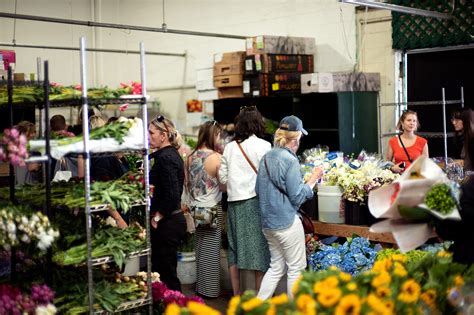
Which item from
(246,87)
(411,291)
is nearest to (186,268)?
(246,87)

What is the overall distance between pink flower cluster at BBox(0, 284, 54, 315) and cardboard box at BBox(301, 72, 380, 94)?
4986 millimetres

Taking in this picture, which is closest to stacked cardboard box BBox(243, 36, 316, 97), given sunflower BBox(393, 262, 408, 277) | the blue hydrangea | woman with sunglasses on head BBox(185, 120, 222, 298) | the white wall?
the white wall

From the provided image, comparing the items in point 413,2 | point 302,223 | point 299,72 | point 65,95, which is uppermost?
point 413,2

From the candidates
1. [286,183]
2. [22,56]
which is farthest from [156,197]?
[22,56]

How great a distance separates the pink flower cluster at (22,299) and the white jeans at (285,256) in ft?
6.20

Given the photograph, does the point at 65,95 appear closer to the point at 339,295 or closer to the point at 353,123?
the point at 339,295

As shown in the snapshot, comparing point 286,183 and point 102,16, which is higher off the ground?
point 102,16

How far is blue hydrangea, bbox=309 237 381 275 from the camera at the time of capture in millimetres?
5098

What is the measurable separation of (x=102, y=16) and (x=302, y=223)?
8.27 m

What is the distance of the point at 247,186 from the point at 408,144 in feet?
6.94

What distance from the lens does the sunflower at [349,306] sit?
7.95 feet

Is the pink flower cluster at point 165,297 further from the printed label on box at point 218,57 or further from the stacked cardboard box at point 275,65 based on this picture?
the printed label on box at point 218,57

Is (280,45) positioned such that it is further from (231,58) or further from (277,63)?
(231,58)

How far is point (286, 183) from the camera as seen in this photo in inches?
197
